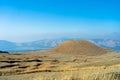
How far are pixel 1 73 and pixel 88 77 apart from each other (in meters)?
15.8

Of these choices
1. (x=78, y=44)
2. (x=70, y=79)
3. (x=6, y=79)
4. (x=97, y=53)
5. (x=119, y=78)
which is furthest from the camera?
(x=78, y=44)

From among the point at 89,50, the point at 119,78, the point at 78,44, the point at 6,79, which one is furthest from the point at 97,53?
the point at 119,78

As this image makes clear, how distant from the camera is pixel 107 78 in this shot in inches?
546

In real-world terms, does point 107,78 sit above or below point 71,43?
below

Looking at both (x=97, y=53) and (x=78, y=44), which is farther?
(x=78, y=44)

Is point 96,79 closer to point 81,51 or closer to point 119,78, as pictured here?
point 119,78

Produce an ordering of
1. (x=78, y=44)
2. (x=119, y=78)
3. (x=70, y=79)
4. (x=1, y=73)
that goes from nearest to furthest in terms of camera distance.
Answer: (x=70, y=79), (x=119, y=78), (x=1, y=73), (x=78, y=44)

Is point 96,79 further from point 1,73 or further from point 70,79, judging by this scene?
point 1,73

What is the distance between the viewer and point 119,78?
14422 mm

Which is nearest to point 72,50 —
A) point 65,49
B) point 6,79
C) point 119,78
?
point 65,49

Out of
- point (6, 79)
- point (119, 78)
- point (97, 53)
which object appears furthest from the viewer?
point (97, 53)

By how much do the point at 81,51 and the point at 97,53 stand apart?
3.94 m

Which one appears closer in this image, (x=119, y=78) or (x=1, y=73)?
(x=119, y=78)

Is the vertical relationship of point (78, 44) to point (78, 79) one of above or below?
above
